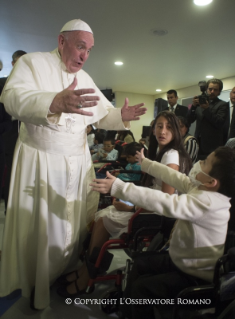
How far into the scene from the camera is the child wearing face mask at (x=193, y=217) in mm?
1012

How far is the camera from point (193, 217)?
1005 millimetres

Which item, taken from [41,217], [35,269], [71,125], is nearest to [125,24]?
[71,125]

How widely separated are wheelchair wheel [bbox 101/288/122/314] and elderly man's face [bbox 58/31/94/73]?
1.52 m

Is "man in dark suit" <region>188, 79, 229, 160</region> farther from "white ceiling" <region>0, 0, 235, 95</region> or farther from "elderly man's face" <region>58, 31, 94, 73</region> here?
"elderly man's face" <region>58, 31, 94, 73</region>

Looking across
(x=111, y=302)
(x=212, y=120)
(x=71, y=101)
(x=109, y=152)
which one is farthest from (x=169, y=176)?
(x=109, y=152)

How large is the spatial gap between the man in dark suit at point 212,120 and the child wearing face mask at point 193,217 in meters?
2.15

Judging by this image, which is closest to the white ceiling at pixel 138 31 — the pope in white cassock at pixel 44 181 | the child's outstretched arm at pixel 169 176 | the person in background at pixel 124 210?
the pope in white cassock at pixel 44 181

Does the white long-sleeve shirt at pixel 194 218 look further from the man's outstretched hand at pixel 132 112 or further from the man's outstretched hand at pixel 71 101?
the man's outstretched hand at pixel 132 112

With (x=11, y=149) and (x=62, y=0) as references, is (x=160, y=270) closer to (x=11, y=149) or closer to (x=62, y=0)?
(x=11, y=149)

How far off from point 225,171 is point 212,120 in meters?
2.27

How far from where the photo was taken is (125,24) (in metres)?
3.33

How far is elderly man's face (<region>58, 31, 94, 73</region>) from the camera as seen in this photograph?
1422mm

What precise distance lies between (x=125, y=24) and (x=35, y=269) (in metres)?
3.33

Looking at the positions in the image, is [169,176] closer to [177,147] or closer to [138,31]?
[177,147]
